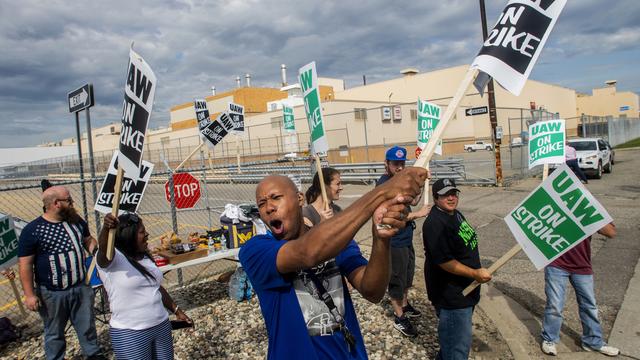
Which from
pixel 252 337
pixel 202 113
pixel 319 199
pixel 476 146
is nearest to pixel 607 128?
pixel 476 146

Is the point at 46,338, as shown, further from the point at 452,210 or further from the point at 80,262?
the point at 452,210

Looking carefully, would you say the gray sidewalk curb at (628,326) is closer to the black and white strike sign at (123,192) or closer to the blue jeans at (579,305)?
the blue jeans at (579,305)

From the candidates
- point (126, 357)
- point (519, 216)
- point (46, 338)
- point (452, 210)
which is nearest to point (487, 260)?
point (519, 216)

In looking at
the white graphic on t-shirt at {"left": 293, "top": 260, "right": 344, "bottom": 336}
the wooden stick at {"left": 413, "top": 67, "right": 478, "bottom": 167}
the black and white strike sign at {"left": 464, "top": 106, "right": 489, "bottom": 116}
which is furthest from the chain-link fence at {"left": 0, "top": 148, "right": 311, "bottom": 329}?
the black and white strike sign at {"left": 464, "top": 106, "right": 489, "bottom": 116}

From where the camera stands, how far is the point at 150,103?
276 cm

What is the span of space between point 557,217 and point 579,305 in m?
1.22

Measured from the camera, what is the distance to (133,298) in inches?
124

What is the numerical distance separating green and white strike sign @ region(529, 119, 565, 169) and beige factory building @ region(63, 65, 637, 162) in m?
16.2

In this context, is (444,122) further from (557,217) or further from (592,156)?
(592,156)

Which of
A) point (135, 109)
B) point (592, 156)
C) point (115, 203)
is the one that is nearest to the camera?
point (115, 203)

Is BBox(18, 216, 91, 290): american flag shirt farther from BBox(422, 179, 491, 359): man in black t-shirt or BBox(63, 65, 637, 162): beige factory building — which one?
BBox(63, 65, 637, 162): beige factory building

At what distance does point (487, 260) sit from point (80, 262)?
6.04m

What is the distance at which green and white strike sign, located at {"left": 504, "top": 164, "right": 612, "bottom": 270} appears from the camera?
3305 millimetres

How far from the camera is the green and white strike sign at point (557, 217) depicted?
3305 mm
